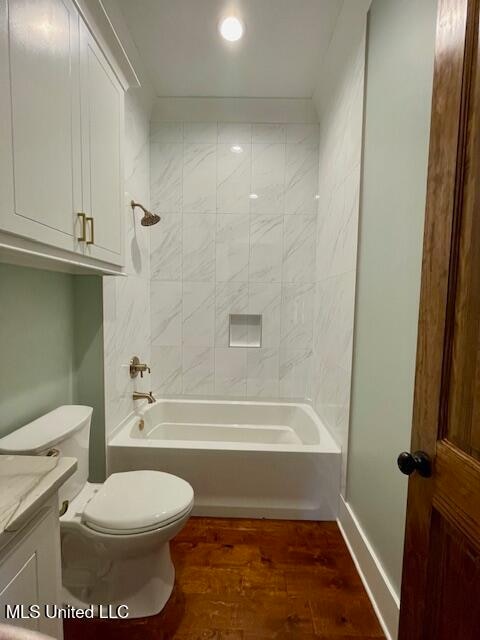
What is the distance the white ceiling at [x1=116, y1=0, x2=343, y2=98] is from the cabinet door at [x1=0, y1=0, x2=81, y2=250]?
3.08 feet

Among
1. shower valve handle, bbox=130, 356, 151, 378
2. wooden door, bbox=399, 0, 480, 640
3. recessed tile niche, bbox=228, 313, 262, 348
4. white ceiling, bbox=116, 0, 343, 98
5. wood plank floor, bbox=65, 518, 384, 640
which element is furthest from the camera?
recessed tile niche, bbox=228, 313, 262, 348

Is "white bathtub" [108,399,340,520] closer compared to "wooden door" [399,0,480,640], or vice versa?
"wooden door" [399,0,480,640]

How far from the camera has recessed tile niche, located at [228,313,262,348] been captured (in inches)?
105

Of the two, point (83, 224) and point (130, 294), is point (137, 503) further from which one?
point (130, 294)

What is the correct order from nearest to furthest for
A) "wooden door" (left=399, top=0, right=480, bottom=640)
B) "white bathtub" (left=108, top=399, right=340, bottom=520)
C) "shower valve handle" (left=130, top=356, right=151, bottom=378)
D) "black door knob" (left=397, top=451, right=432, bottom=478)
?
"wooden door" (left=399, top=0, right=480, bottom=640) < "black door knob" (left=397, top=451, right=432, bottom=478) < "white bathtub" (left=108, top=399, right=340, bottom=520) < "shower valve handle" (left=130, top=356, right=151, bottom=378)

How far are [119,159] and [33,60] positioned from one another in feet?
1.91

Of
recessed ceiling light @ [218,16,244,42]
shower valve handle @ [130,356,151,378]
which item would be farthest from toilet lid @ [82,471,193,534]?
recessed ceiling light @ [218,16,244,42]

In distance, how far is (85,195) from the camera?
117 centimetres

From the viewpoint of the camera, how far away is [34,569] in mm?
761

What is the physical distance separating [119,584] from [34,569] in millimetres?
723

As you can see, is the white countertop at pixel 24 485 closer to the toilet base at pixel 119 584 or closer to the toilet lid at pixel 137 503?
the toilet lid at pixel 137 503

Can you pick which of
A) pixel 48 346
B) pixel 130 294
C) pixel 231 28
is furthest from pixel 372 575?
pixel 231 28

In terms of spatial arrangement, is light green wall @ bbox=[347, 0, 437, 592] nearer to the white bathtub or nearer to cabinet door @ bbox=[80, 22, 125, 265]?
the white bathtub

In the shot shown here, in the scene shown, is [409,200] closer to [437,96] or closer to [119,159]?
[437,96]
